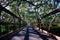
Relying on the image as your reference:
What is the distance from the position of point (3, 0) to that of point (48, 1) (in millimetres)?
7532

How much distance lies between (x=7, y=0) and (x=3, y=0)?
164 cm

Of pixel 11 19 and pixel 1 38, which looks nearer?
pixel 1 38

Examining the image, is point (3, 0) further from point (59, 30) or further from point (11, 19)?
point (59, 30)

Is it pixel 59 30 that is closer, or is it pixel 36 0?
pixel 59 30

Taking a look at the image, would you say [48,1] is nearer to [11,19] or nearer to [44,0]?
[44,0]

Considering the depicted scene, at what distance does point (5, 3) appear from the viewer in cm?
2250

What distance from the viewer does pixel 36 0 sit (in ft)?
83.1

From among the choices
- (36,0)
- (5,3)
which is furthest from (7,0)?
(36,0)

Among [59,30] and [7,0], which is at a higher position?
[7,0]

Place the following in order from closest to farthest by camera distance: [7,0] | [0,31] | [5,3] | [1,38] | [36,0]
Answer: [1,38]
[0,31]
[7,0]
[5,3]
[36,0]

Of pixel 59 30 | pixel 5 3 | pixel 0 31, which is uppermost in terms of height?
pixel 5 3

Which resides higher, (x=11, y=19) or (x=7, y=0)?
(x=7, y=0)

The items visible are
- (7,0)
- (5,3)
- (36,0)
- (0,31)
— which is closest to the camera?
(0,31)

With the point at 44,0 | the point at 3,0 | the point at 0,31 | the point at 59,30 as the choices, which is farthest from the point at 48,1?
the point at 0,31
